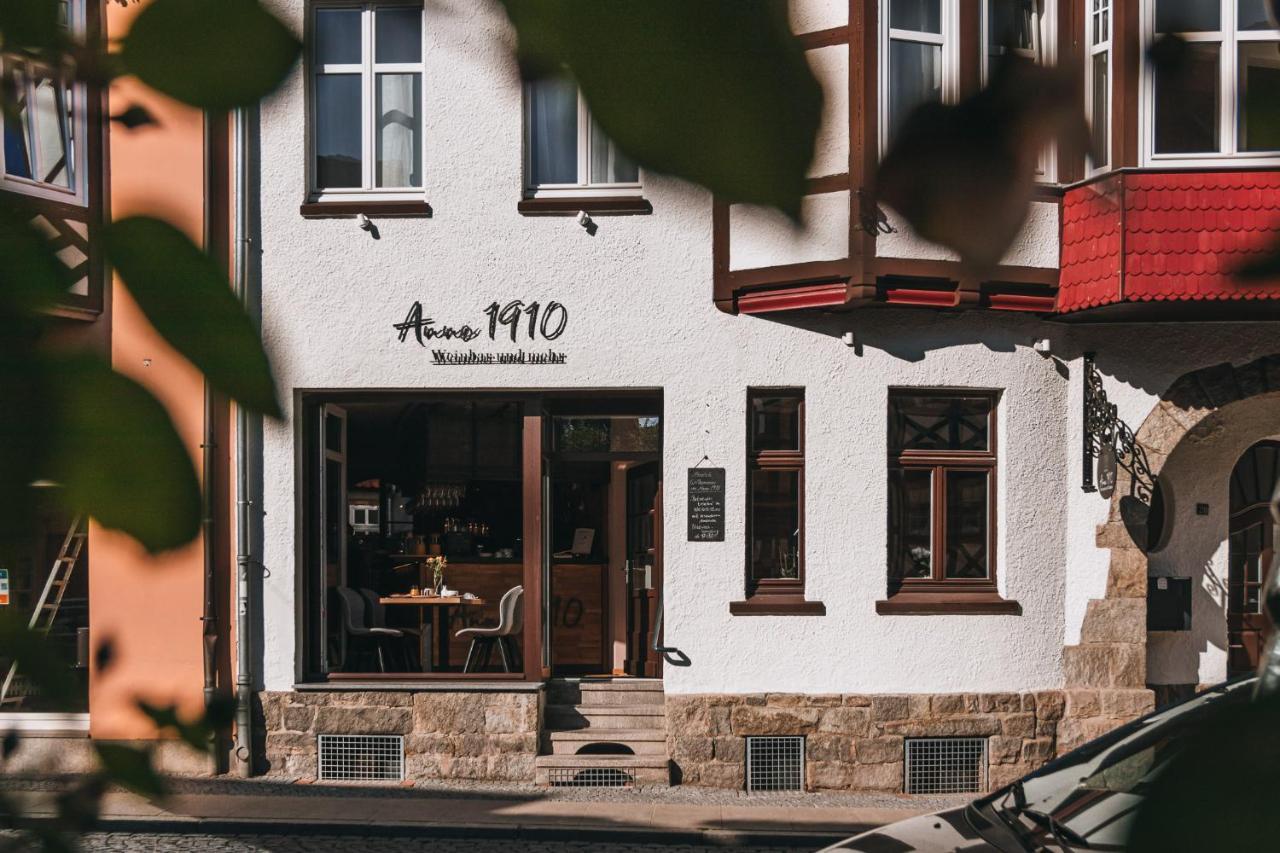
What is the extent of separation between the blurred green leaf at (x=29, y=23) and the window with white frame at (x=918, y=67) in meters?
0.33

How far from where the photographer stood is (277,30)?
0.57 meters

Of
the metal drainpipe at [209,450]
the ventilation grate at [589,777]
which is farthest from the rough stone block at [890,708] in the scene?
the metal drainpipe at [209,450]

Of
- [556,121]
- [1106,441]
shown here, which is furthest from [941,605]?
[556,121]

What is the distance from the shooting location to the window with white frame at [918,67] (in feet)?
1.62

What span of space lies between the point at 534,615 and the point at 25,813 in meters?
8.68

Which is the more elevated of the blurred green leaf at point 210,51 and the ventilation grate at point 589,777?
the blurred green leaf at point 210,51

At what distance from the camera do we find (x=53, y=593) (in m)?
0.62

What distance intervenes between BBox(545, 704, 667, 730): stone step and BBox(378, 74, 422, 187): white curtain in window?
8417 mm

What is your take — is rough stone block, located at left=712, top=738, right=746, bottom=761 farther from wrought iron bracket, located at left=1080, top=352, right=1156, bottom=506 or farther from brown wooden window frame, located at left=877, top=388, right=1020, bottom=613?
wrought iron bracket, located at left=1080, top=352, right=1156, bottom=506

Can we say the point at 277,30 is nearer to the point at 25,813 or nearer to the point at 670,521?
the point at 25,813

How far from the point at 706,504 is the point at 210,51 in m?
8.37

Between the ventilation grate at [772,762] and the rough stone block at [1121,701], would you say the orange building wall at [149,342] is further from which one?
the rough stone block at [1121,701]

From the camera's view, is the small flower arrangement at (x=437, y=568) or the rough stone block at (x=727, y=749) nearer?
the rough stone block at (x=727, y=749)

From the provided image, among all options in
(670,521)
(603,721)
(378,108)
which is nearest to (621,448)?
(670,521)
